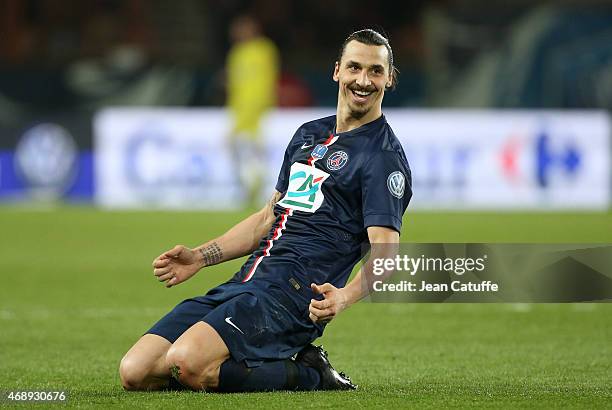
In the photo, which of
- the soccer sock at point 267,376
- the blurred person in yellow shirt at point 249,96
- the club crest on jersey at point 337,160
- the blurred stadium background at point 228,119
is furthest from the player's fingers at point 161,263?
the blurred person in yellow shirt at point 249,96

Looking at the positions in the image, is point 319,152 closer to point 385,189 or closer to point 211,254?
point 385,189

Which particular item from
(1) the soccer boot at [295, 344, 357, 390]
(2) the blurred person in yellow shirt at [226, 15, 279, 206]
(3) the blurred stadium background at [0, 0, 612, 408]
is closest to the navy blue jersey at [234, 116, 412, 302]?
(1) the soccer boot at [295, 344, 357, 390]

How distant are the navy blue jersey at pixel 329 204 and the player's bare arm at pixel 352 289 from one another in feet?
0.44

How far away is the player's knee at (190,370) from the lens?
5.38 metres

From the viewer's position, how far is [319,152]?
5.72 metres

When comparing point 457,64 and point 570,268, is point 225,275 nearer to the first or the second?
point 570,268

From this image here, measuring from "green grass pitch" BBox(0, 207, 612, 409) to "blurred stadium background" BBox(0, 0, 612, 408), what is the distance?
4.6 inches

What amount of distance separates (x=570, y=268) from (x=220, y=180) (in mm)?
12590

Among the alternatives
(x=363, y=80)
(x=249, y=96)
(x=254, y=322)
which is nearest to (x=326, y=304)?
(x=254, y=322)

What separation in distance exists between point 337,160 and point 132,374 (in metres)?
1.30

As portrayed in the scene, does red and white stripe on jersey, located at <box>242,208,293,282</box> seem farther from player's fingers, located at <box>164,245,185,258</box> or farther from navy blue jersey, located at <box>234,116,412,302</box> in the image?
player's fingers, located at <box>164,245,185,258</box>

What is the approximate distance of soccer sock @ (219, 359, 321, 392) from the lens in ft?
17.9

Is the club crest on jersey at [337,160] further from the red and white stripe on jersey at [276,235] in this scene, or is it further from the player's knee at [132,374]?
the player's knee at [132,374]

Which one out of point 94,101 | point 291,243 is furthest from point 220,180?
point 291,243
